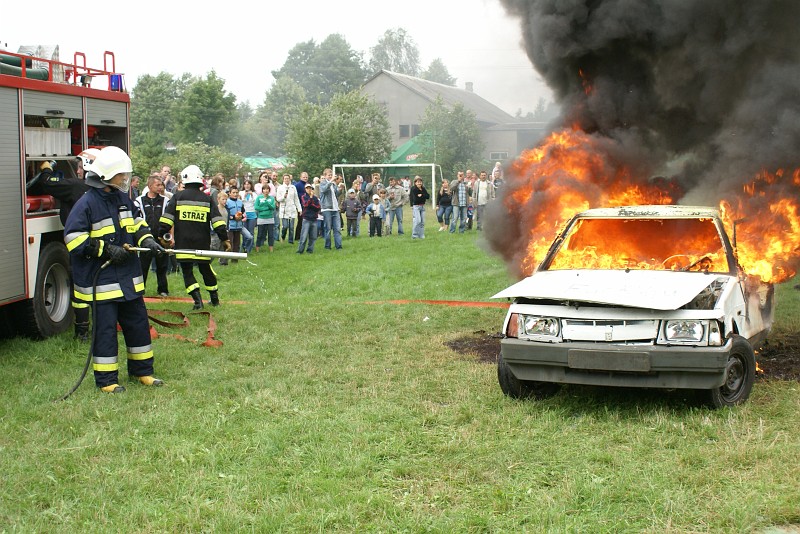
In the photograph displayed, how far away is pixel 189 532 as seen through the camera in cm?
412

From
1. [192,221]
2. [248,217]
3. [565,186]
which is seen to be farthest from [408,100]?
[565,186]

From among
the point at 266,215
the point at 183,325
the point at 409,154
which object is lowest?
the point at 183,325

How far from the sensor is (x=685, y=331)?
562cm

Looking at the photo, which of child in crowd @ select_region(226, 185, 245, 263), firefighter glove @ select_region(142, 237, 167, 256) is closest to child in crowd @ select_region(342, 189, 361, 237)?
child in crowd @ select_region(226, 185, 245, 263)

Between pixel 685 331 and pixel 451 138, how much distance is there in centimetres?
3670

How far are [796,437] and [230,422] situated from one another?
12.4 ft

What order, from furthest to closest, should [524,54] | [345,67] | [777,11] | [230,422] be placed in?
[345,67] < [524,54] < [777,11] < [230,422]

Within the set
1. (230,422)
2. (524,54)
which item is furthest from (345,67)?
(230,422)

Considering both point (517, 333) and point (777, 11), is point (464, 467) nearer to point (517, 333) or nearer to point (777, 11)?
point (517, 333)

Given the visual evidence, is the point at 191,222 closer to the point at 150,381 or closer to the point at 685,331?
the point at 150,381

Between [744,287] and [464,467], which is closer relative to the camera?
[464,467]

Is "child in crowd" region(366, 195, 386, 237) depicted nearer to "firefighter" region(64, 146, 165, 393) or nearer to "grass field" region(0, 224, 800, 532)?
"grass field" region(0, 224, 800, 532)

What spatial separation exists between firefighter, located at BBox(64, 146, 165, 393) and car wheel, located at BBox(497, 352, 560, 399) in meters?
2.95

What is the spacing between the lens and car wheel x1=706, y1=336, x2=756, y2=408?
5.78m
